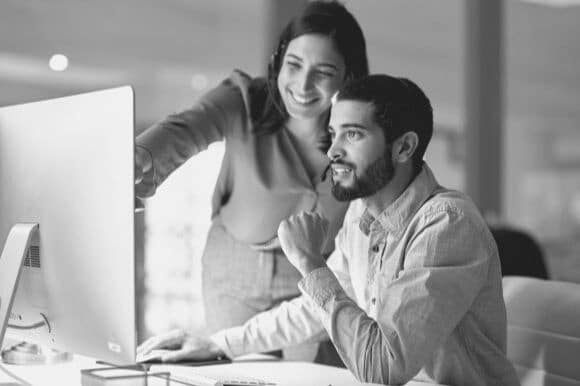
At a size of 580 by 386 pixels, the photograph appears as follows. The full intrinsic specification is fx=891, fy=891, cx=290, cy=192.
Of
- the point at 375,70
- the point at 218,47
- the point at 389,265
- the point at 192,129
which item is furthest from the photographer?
the point at 375,70

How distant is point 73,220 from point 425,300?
24.5 inches

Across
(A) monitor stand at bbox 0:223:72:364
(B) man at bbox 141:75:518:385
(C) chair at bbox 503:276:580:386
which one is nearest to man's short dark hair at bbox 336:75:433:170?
(B) man at bbox 141:75:518:385

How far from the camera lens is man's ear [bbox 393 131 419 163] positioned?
5.91 ft

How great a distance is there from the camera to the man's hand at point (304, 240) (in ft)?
5.61

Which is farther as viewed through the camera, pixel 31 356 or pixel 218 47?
pixel 218 47

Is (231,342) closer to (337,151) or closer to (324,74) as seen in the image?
(337,151)

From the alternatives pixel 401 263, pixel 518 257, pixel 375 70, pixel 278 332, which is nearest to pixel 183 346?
pixel 278 332

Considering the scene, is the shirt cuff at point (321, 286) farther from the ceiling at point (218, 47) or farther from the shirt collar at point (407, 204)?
the ceiling at point (218, 47)

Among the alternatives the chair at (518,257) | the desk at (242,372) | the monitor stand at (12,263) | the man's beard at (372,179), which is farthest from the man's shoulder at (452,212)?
the chair at (518,257)

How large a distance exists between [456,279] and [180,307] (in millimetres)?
2917

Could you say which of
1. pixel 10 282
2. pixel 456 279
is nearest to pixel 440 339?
pixel 456 279

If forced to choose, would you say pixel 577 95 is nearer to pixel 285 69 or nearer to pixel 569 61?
pixel 569 61

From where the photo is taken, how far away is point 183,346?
6.51ft

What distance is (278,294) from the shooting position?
2.29m
